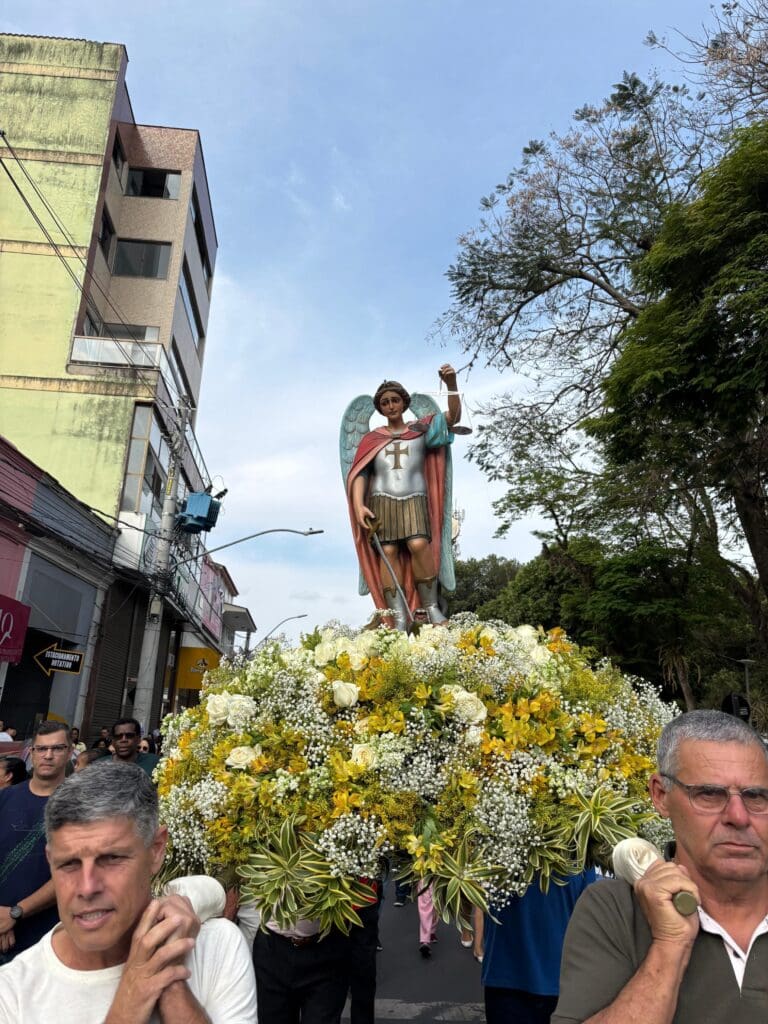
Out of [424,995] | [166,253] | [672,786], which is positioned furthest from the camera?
[166,253]

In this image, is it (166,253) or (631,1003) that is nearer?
(631,1003)

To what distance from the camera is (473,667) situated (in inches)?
102

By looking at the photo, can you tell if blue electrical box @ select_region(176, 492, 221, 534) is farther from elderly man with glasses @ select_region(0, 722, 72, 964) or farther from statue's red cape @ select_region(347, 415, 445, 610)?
elderly man with glasses @ select_region(0, 722, 72, 964)

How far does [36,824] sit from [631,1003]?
112 inches

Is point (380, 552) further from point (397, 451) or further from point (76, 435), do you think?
point (76, 435)

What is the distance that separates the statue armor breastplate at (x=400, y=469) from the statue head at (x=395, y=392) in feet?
1.01

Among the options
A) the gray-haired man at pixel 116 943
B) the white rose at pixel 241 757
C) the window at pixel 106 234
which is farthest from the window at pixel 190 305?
the gray-haired man at pixel 116 943

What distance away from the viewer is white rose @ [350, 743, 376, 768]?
225 cm

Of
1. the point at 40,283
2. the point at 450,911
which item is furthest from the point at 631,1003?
the point at 40,283

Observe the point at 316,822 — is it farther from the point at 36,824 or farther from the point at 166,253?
the point at 166,253

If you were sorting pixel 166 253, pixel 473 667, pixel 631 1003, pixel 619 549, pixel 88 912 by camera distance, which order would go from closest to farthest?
pixel 631 1003 → pixel 88 912 → pixel 473 667 → pixel 619 549 → pixel 166 253

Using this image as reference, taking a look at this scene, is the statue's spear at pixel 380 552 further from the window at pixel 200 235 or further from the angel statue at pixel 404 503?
the window at pixel 200 235

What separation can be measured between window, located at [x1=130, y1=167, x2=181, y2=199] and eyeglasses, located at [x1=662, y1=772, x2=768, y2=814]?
25951 millimetres

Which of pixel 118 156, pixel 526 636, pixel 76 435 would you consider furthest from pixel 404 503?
pixel 118 156
